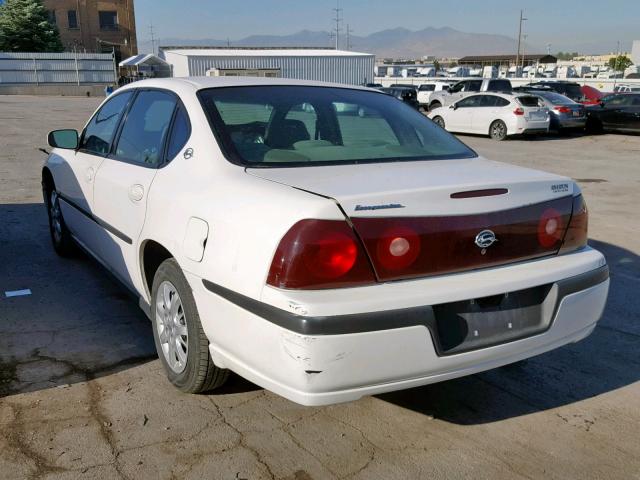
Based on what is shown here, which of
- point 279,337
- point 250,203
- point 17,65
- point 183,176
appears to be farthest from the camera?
point 17,65

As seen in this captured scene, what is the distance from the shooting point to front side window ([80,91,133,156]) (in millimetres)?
4230

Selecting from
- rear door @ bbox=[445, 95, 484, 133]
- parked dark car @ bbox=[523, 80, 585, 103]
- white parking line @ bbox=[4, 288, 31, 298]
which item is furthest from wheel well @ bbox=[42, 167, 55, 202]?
parked dark car @ bbox=[523, 80, 585, 103]

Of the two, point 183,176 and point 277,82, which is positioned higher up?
point 277,82

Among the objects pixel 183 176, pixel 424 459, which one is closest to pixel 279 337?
pixel 424 459

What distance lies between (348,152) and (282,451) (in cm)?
154

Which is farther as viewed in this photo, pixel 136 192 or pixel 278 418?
pixel 136 192

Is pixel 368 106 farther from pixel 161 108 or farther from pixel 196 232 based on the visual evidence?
pixel 196 232

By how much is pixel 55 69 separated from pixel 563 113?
42987 mm

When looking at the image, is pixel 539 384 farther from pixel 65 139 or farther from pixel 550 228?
pixel 65 139

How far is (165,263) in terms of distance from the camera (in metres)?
3.10

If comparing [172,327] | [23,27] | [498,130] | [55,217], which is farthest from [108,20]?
[172,327]

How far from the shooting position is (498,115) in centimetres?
1820

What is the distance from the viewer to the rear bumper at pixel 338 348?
90.6 inches

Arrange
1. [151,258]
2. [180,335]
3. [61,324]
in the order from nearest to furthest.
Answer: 1. [180,335]
2. [151,258]
3. [61,324]
